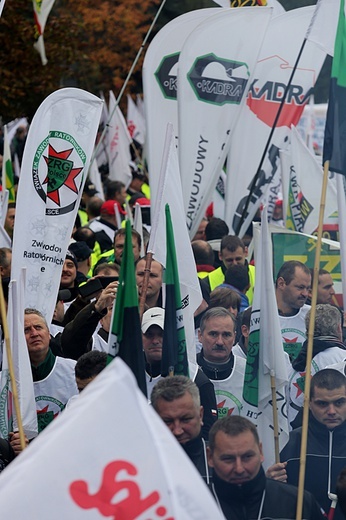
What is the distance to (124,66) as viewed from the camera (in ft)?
104

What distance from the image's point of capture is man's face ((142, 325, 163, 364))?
23.2ft

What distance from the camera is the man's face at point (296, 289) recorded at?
28.8 ft

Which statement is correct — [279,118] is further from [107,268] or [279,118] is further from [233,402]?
[233,402]

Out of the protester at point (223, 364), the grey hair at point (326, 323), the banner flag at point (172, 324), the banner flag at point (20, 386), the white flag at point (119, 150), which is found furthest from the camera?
the white flag at point (119, 150)

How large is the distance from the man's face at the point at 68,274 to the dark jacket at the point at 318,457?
133 inches

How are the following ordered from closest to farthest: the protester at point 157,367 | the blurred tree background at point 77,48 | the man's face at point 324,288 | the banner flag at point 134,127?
the protester at point 157,367 → the man's face at point 324,288 → the blurred tree background at point 77,48 → the banner flag at point 134,127

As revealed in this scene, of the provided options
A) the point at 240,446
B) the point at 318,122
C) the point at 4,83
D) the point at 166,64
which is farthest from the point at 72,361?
the point at 318,122

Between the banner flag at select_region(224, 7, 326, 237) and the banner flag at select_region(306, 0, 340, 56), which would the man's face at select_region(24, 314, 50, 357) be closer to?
the banner flag at select_region(306, 0, 340, 56)

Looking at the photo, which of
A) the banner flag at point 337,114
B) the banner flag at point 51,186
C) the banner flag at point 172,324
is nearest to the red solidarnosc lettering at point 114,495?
the banner flag at point 172,324

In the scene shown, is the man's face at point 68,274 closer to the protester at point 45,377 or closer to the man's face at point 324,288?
the man's face at point 324,288

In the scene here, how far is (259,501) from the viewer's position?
5383 millimetres

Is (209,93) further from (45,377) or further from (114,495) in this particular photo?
(114,495)

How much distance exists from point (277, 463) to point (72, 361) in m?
1.53

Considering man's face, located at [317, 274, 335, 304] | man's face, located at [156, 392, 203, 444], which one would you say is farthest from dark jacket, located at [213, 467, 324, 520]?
man's face, located at [317, 274, 335, 304]
